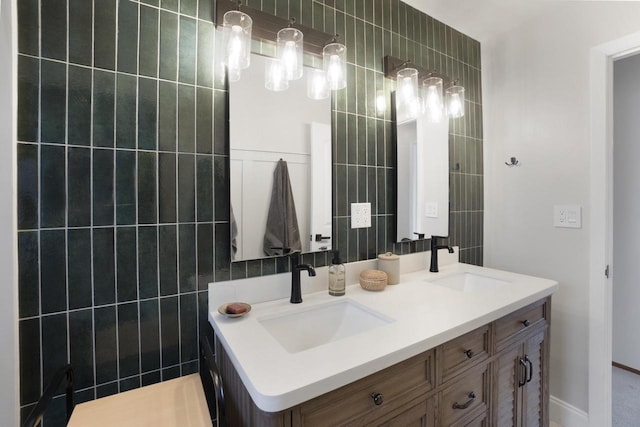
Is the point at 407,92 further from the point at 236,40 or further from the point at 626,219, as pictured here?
the point at 626,219

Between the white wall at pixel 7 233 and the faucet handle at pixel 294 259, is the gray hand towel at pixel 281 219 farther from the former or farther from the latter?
the white wall at pixel 7 233

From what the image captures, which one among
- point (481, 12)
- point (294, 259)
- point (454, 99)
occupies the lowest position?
point (294, 259)

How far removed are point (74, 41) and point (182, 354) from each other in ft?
3.70

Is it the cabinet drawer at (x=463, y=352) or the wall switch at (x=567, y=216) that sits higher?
the wall switch at (x=567, y=216)

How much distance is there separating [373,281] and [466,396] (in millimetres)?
539

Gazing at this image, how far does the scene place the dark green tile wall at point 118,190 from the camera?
2.94 ft

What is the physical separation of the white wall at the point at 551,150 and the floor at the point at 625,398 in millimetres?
423

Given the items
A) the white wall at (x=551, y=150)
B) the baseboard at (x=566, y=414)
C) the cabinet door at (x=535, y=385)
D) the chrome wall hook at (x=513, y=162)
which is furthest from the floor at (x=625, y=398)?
the chrome wall hook at (x=513, y=162)

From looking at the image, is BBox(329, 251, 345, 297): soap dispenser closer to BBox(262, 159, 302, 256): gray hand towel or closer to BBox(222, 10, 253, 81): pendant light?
BBox(262, 159, 302, 256): gray hand towel

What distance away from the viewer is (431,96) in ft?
5.67

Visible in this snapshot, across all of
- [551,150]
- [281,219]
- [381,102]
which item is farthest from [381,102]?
[551,150]

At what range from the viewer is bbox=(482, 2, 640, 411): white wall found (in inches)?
64.9

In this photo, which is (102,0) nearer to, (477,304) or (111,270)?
(111,270)

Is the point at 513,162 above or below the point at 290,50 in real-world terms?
below
